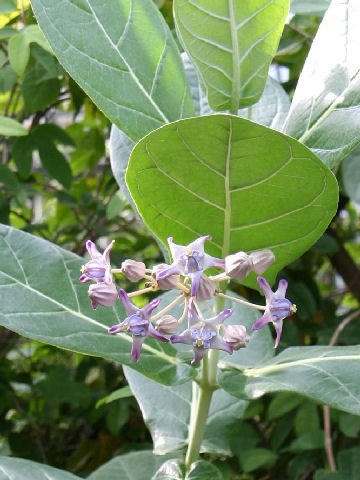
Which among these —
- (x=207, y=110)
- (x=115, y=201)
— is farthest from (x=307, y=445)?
(x=207, y=110)

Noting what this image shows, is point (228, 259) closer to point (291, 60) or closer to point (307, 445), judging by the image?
point (307, 445)

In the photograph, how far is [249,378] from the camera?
26.5 inches

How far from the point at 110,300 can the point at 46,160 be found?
0.87 metres

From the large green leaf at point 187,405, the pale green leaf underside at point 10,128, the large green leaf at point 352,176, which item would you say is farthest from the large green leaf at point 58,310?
the large green leaf at point 352,176

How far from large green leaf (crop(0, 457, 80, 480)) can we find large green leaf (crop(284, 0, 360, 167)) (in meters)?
0.47

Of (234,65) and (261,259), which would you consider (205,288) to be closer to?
(261,259)

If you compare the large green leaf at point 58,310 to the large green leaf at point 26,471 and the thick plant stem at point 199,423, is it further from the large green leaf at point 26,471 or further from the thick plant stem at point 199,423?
the large green leaf at point 26,471

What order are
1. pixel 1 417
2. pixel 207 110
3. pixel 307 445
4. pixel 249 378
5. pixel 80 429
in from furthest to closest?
1. pixel 80 429
2. pixel 1 417
3. pixel 307 445
4. pixel 207 110
5. pixel 249 378

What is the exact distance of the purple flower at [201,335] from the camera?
559 millimetres

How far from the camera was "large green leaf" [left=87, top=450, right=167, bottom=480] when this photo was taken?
90 cm

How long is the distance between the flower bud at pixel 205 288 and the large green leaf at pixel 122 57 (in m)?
0.18

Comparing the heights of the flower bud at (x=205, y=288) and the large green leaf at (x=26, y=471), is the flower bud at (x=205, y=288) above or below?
above

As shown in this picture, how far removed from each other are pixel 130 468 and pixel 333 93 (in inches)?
23.8

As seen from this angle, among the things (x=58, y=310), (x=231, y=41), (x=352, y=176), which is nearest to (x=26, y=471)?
(x=58, y=310)
